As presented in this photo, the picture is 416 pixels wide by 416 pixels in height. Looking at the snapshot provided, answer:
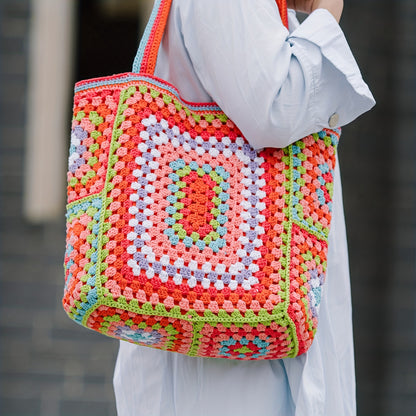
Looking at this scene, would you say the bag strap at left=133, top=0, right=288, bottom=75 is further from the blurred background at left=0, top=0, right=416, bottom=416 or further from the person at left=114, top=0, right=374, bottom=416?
the blurred background at left=0, top=0, right=416, bottom=416

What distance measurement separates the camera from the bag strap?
1328 millimetres

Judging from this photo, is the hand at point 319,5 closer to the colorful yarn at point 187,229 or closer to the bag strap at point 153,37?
the bag strap at point 153,37

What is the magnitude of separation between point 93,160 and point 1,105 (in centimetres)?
294

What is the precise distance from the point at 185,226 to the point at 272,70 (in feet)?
1.01

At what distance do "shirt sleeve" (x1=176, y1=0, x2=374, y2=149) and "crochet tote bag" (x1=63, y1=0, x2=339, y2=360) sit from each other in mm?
64

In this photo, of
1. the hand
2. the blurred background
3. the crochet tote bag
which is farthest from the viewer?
the blurred background

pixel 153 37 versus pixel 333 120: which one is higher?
pixel 153 37

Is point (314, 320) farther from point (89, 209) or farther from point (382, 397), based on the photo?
point (382, 397)

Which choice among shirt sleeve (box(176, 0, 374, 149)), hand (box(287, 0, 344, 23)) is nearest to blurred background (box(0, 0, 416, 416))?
hand (box(287, 0, 344, 23))

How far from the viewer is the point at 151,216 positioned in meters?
1.27

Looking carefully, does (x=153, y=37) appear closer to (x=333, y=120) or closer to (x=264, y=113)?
(x=264, y=113)

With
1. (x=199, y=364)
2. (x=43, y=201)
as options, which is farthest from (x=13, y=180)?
(x=199, y=364)

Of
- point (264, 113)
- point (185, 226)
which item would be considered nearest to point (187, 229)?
point (185, 226)

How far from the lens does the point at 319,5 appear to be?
1.42 m
